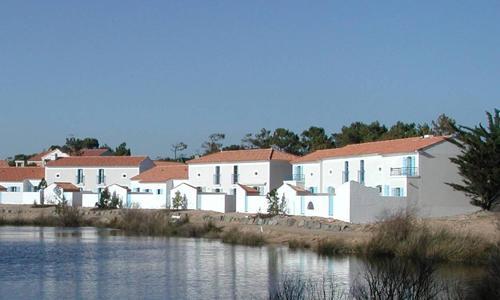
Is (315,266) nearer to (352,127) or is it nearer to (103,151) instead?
(352,127)

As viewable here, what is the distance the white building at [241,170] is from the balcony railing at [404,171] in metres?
17.2

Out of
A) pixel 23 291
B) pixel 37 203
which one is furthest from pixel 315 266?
pixel 37 203

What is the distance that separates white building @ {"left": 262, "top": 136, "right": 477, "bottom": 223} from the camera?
1987 inches

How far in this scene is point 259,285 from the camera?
89.0ft

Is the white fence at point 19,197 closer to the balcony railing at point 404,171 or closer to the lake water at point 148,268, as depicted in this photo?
the lake water at point 148,268

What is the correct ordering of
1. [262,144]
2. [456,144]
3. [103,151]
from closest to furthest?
[456,144], [262,144], [103,151]

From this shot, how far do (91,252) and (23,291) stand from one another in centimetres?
1414

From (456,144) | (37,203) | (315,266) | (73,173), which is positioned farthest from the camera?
(73,173)

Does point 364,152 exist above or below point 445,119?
below

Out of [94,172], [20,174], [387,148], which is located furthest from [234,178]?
[20,174]

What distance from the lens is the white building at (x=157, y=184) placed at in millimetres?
72069

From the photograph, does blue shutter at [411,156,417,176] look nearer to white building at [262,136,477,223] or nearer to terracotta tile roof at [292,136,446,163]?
white building at [262,136,477,223]

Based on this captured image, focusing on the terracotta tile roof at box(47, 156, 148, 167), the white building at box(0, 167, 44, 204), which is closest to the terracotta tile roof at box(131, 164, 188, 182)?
the terracotta tile roof at box(47, 156, 148, 167)

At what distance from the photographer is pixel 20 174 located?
88.2 meters
